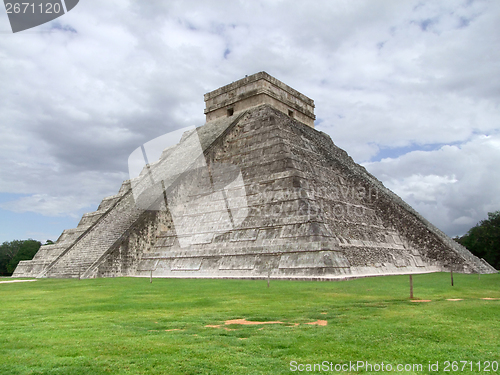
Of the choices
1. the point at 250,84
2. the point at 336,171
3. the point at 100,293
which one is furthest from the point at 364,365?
the point at 250,84

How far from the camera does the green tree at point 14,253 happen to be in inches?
1309

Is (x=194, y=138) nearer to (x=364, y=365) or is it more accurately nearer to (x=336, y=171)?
(x=336, y=171)

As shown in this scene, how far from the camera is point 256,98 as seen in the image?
20.0 m

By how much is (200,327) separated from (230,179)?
10.9 m

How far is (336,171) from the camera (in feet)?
57.0

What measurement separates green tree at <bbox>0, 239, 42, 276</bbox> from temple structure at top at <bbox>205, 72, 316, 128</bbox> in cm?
2011

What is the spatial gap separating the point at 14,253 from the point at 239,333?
1579 inches

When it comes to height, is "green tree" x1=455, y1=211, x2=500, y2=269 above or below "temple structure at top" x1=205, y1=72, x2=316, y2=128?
below

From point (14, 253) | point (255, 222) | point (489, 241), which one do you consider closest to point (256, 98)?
point (255, 222)

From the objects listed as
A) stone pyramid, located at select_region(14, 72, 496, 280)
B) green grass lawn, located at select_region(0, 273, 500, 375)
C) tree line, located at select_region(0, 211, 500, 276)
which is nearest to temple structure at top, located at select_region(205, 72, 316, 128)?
stone pyramid, located at select_region(14, 72, 496, 280)

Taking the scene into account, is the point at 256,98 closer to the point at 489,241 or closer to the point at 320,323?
the point at 320,323

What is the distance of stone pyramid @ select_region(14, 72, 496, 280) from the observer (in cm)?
1234

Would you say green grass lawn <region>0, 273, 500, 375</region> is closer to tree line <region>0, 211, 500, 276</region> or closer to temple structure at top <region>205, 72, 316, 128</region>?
temple structure at top <region>205, 72, 316, 128</region>

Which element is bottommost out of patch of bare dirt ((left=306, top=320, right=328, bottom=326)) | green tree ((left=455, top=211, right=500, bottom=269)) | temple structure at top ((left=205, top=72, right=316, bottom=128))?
patch of bare dirt ((left=306, top=320, right=328, bottom=326))
